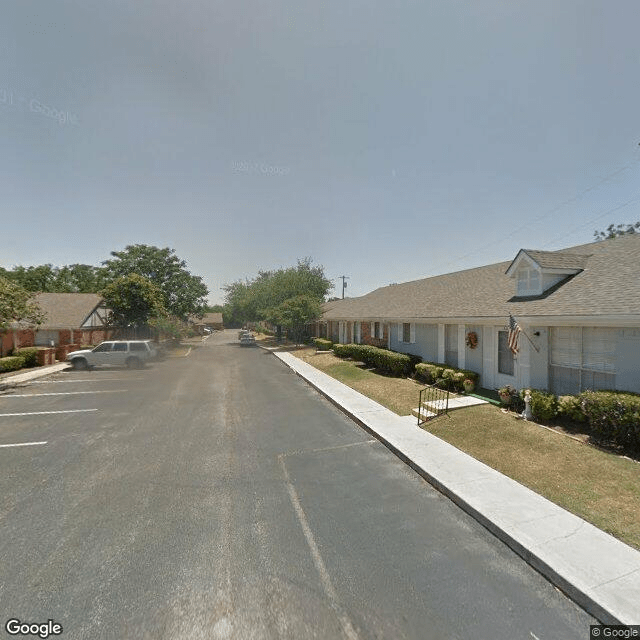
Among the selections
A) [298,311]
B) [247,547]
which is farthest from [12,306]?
[298,311]

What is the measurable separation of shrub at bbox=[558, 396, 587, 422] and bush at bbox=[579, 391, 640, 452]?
47 cm

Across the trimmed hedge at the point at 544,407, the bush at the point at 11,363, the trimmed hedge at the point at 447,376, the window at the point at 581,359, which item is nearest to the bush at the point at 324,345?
the trimmed hedge at the point at 447,376

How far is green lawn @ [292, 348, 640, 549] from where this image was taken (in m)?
5.00

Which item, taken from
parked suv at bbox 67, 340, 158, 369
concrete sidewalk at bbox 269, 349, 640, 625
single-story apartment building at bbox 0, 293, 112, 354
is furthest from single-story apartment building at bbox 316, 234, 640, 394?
single-story apartment building at bbox 0, 293, 112, 354

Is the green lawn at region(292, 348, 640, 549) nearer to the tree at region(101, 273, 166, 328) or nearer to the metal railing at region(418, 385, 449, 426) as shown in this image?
the metal railing at region(418, 385, 449, 426)

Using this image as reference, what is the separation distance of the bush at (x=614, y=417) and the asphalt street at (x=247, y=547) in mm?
4676

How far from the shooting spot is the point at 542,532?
14.7 ft

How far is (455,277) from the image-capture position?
20922mm

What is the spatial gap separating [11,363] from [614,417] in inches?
1096

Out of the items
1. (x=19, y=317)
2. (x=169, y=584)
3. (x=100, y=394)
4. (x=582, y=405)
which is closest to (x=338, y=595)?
(x=169, y=584)

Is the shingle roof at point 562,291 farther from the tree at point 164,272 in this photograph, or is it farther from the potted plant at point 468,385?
the tree at point 164,272

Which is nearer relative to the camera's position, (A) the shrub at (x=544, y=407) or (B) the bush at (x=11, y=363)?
(A) the shrub at (x=544, y=407)

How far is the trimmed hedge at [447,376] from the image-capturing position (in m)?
12.5

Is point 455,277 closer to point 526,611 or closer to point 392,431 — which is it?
point 392,431
